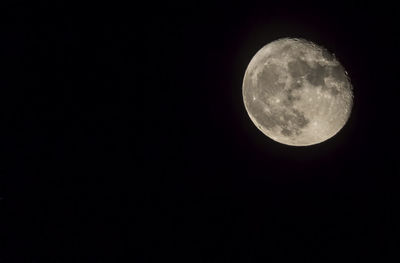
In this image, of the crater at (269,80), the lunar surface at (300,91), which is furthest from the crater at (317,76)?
the crater at (269,80)

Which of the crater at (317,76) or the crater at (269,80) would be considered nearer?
the crater at (317,76)

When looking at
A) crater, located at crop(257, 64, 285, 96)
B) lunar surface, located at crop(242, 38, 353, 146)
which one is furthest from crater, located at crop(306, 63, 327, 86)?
crater, located at crop(257, 64, 285, 96)

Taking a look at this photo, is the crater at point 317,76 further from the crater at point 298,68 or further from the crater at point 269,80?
the crater at point 269,80

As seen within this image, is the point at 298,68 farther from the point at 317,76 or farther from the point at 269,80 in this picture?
the point at 269,80

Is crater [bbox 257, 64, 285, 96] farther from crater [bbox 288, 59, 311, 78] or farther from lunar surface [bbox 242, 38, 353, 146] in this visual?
crater [bbox 288, 59, 311, 78]

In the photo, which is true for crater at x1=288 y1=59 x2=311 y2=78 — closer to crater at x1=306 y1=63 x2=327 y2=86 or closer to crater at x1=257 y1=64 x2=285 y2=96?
crater at x1=306 y1=63 x2=327 y2=86

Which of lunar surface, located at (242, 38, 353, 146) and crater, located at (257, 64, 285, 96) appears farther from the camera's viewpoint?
crater, located at (257, 64, 285, 96)

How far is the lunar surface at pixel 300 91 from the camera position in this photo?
3.97 metres

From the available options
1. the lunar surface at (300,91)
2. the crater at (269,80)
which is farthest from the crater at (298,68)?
the crater at (269,80)

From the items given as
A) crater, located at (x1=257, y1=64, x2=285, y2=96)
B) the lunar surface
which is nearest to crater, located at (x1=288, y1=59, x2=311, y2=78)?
the lunar surface

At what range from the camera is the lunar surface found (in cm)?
397

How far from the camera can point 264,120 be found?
4586 mm

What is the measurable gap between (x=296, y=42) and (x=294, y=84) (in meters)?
0.87

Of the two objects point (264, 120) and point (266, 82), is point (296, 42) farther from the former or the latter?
point (264, 120)
